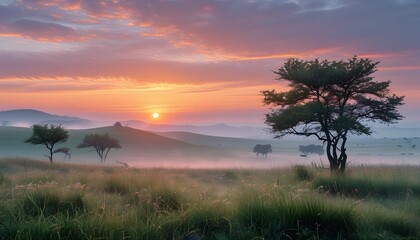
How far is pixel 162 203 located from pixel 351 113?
19.5 metres

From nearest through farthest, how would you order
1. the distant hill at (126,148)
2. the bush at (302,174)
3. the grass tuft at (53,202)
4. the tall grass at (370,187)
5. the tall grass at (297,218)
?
the tall grass at (297,218), the grass tuft at (53,202), the tall grass at (370,187), the bush at (302,174), the distant hill at (126,148)

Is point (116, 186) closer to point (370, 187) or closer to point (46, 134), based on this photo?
point (370, 187)

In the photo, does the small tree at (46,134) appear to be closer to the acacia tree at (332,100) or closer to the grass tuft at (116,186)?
the acacia tree at (332,100)

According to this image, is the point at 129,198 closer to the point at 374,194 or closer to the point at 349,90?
the point at 374,194

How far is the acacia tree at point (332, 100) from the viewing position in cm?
2448

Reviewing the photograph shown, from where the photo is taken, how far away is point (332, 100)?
26.3m

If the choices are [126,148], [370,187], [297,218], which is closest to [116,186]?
[297,218]

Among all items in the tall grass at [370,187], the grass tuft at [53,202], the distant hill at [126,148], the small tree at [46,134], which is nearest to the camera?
the grass tuft at [53,202]

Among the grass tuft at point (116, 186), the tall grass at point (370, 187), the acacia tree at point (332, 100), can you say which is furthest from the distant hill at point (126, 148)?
the tall grass at point (370, 187)

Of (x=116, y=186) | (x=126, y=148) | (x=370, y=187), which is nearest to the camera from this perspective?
(x=116, y=186)

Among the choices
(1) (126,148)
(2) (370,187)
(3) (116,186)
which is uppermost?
(1) (126,148)

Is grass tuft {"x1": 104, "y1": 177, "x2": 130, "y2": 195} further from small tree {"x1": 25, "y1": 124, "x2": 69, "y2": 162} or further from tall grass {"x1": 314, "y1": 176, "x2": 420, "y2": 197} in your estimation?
small tree {"x1": 25, "y1": 124, "x2": 69, "y2": 162}

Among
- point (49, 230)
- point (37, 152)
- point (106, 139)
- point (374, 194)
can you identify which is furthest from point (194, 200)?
point (37, 152)

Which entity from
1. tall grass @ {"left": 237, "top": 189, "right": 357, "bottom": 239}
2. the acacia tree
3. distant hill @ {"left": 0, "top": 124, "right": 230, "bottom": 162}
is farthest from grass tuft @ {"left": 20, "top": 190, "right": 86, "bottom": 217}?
distant hill @ {"left": 0, "top": 124, "right": 230, "bottom": 162}
